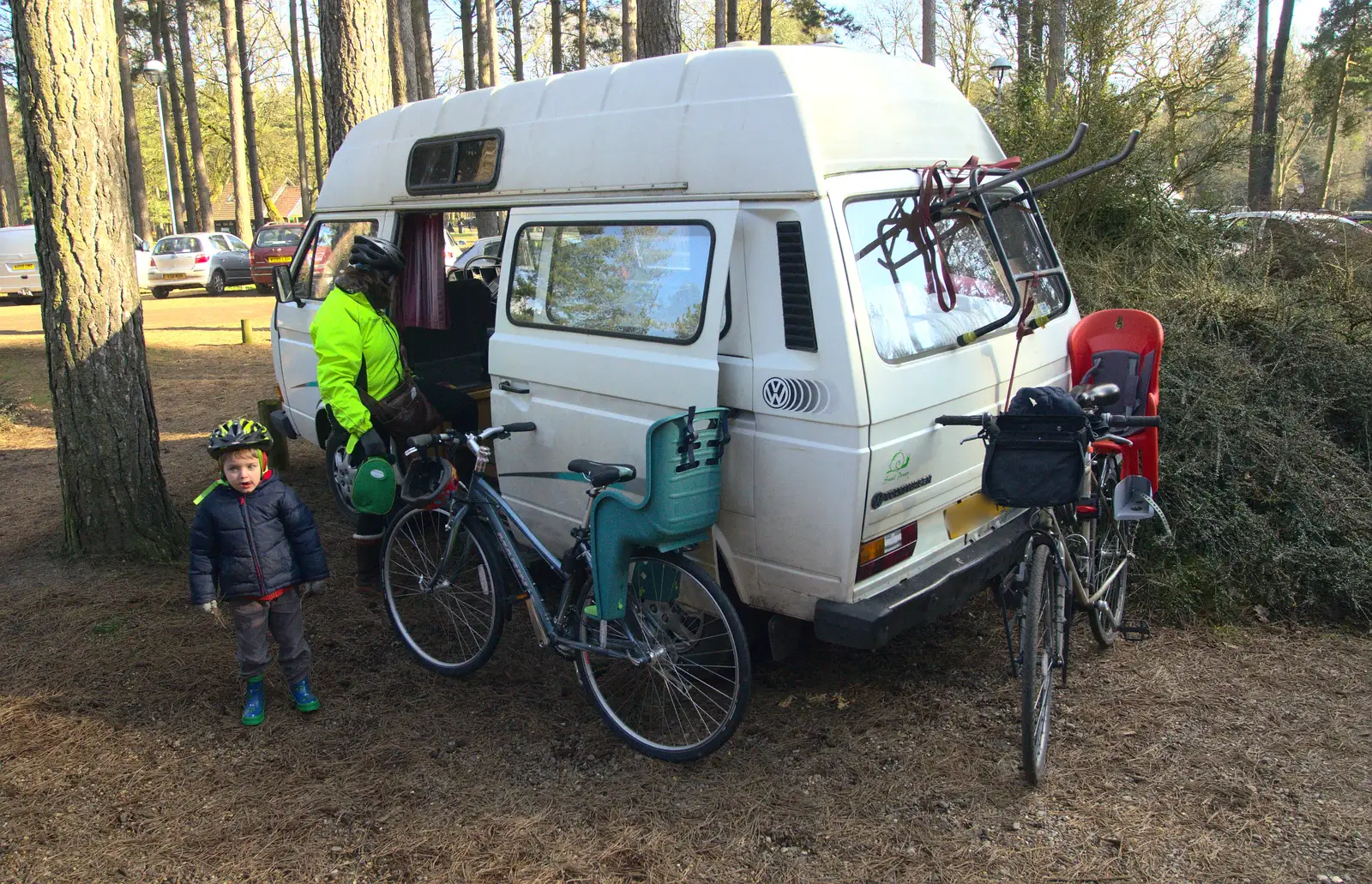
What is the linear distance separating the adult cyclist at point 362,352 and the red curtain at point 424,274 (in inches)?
32.2

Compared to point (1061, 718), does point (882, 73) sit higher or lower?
higher

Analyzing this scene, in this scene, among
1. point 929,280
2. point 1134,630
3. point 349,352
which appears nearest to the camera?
point 929,280

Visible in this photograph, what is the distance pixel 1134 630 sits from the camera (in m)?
4.31

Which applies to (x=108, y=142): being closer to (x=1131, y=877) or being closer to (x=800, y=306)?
(x=800, y=306)

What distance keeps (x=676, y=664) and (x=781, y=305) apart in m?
1.43

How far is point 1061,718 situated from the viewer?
151 inches

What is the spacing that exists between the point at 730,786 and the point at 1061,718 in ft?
4.49

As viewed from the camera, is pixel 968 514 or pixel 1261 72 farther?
pixel 1261 72

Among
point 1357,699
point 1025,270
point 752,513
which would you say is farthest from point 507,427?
point 1357,699

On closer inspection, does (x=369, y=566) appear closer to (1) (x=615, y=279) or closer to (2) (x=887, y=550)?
(1) (x=615, y=279)

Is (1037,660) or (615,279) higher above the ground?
(615,279)

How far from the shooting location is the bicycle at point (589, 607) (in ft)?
11.7

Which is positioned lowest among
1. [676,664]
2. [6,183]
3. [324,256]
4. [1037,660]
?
[676,664]

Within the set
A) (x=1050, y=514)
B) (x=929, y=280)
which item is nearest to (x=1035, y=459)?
(x=1050, y=514)
